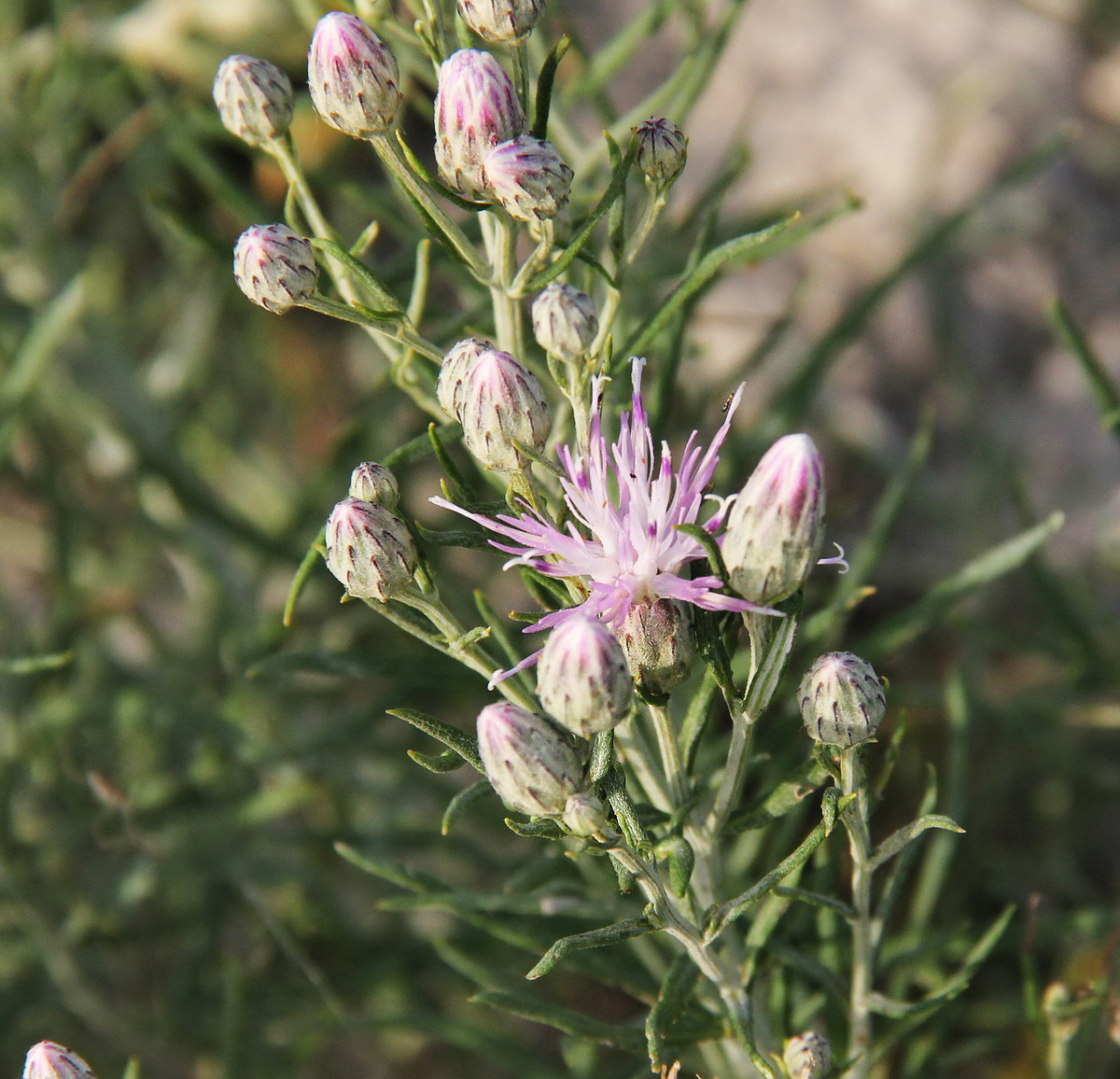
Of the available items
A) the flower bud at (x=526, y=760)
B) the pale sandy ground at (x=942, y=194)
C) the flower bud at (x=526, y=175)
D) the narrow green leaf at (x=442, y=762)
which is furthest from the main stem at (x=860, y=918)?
the pale sandy ground at (x=942, y=194)

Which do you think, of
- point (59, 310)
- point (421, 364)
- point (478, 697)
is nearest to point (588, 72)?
point (421, 364)

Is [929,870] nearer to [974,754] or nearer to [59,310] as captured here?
[974,754]

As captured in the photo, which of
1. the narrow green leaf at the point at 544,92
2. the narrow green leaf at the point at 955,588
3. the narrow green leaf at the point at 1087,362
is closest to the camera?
the narrow green leaf at the point at 544,92

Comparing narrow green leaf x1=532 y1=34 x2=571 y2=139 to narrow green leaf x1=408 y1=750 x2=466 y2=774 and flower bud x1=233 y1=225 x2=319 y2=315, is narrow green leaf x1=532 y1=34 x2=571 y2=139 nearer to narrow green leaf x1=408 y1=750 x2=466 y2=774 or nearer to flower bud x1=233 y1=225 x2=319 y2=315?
flower bud x1=233 y1=225 x2=319 y2=315

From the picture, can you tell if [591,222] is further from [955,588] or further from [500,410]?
[955,588]

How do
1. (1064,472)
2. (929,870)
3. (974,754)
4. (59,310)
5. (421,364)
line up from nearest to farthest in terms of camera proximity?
(421,364)
(929,870)
(59,310)
(974,754)
(1064,472)

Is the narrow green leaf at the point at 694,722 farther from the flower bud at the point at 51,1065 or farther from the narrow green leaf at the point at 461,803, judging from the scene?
the flower bud at the point at 51,1065
